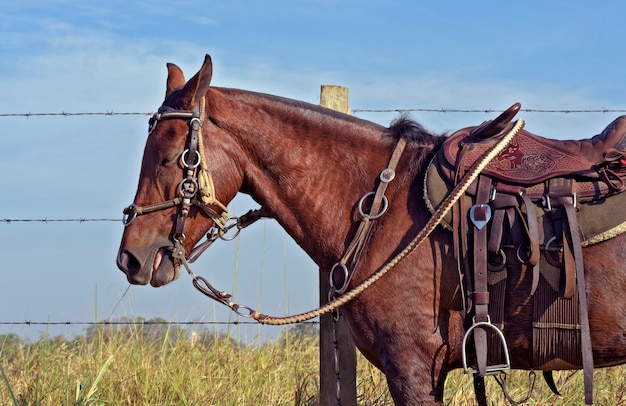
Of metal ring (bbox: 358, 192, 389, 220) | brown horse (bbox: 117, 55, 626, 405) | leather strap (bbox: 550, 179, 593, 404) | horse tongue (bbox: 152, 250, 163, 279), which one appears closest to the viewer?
leather strap (bbox: 550, 179, 593, 404)

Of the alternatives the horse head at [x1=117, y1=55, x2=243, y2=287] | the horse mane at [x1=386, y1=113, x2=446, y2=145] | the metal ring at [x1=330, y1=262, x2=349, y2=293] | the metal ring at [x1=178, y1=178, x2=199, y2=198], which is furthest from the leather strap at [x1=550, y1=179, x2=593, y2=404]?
the metal ring at [x1=178, y1=178, x2=199, y2=198]

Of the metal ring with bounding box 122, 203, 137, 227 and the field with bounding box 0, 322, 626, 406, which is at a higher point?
the metal ring with bounding box 122, 203, 137, 227

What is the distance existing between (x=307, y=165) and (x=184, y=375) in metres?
2.34

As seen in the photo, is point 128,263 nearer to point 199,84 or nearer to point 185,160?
point 185,160

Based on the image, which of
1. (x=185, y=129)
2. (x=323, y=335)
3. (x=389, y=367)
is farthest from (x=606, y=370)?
(x=185, y=129)

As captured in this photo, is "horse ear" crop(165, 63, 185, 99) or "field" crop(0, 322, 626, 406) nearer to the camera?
"horse ear" crop(165, 63, 185, 99)

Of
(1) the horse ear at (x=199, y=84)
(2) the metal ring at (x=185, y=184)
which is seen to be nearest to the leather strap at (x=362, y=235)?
(2) the metal ring at (x=185, y=184)

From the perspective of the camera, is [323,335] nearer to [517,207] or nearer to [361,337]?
[361,337]

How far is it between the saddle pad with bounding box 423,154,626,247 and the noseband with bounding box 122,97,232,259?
96 centimetres

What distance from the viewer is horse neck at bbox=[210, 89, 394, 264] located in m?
3.19

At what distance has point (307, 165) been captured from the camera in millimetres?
3230

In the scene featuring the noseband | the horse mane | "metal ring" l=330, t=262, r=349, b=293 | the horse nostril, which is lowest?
"metal ring" l=330, t=262, r=349, b=293

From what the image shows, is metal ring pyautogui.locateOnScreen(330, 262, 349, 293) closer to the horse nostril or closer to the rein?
the rein

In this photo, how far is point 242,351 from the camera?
5.48 meters
